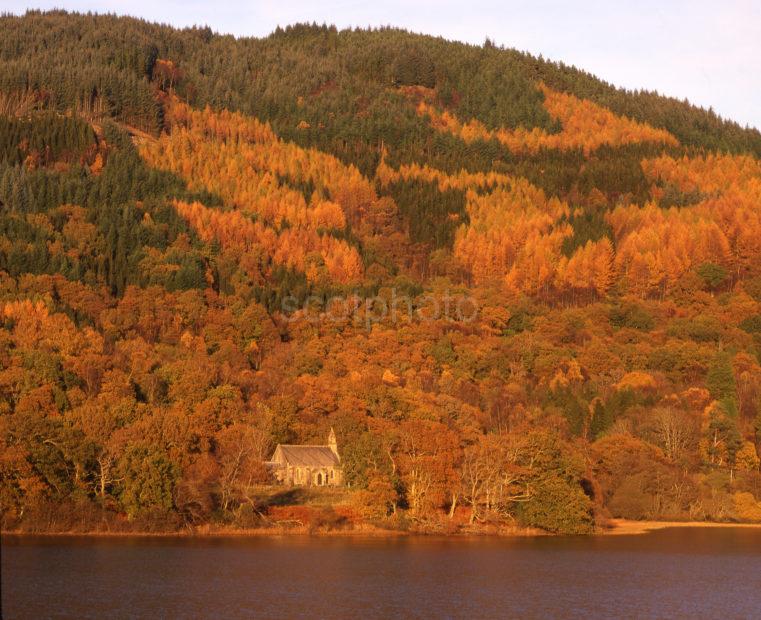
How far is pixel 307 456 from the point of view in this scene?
112125mm

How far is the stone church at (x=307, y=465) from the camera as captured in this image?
10975cm

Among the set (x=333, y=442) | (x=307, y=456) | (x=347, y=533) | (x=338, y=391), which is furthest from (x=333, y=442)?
(x=347, y=533)

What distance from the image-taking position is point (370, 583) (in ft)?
232

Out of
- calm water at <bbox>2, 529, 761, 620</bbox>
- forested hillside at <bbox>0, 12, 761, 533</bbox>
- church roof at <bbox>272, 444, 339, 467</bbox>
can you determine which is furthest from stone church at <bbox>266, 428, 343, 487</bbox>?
calm water at <bbox>2, 529, 761, 620</bbox>

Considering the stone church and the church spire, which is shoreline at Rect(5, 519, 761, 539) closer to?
the stone church

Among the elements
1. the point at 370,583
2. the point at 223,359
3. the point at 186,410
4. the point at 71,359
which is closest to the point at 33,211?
the point at 223,359

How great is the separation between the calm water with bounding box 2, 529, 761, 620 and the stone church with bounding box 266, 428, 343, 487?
17.9 m

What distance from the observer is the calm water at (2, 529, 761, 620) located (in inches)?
2478

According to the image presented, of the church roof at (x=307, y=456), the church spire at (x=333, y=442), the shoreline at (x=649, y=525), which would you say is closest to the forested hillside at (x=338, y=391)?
the church spire at (x=333, y=442)

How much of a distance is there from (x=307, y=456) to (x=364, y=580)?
41.2 meters

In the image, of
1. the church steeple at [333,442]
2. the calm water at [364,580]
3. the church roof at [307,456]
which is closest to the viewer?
the calm water at [364,580]

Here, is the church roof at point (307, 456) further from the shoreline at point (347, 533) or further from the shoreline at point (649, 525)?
the shoreline at point (649, 525)

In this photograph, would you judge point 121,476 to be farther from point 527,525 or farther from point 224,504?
point 527,525

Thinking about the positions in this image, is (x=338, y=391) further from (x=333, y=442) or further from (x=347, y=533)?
(x=347, y=533)
